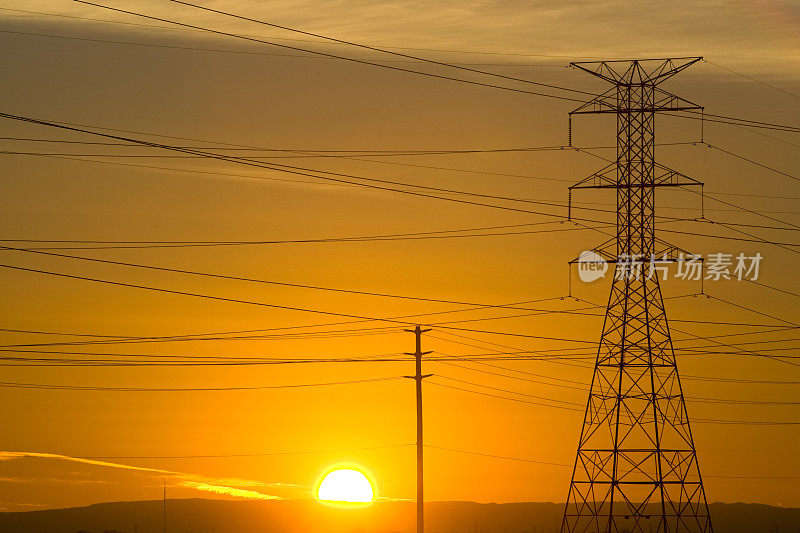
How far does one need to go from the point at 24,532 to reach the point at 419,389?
427 feet

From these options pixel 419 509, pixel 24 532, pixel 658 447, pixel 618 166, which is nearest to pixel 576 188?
pixel 618 166

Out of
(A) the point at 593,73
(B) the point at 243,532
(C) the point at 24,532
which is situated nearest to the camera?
(A) the point at 593,73

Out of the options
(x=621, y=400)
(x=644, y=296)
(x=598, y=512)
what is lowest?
(x=598, y=512)

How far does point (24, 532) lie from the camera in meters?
187

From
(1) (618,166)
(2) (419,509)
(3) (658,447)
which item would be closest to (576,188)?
(1) (618,166)

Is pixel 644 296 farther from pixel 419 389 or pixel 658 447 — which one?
pixel 419 389

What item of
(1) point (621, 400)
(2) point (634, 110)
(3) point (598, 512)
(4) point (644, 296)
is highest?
(2) point (634, 110)

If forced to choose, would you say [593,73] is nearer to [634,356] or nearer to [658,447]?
[634,356]

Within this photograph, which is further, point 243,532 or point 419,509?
point 243,532

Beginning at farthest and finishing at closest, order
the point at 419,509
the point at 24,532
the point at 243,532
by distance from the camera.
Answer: the point at 243,532
the point at 24,532
the point at 419,509

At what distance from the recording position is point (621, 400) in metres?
63.3

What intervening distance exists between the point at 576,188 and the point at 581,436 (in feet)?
36.2

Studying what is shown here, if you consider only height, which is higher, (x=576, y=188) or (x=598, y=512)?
(x=576, y=188)

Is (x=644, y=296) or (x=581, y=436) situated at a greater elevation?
(x=644, y=296)
